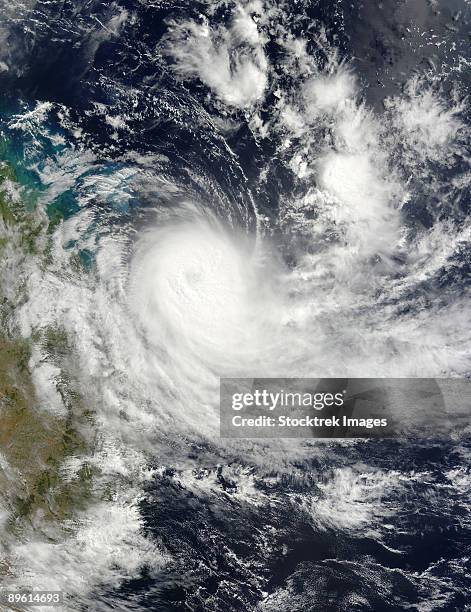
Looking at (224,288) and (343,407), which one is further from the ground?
(224,288)

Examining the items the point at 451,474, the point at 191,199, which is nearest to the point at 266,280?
the point at 191,199

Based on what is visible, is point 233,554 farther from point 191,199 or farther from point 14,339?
point 191,199

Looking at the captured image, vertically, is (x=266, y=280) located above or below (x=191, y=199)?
below

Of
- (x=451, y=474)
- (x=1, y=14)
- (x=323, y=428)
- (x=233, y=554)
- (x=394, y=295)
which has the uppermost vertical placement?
(x=1, y=14)
